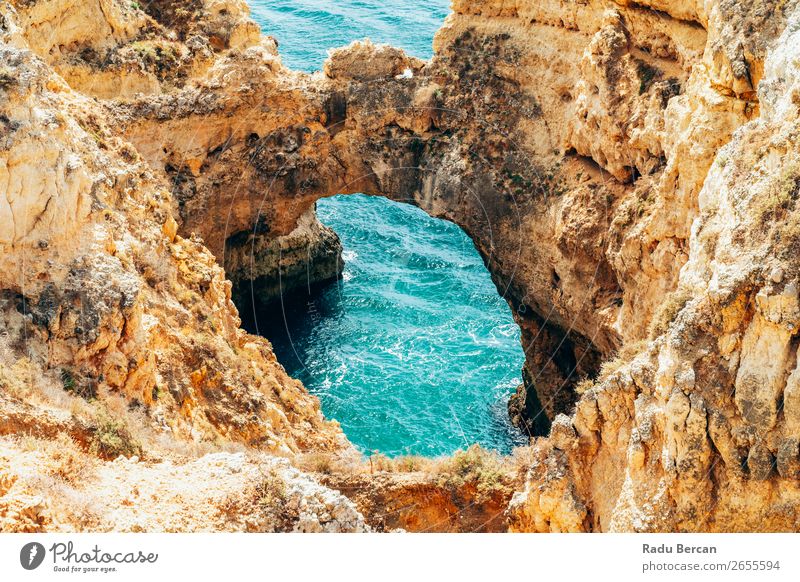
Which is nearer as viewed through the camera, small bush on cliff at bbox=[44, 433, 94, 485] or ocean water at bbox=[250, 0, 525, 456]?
small bush on cliff at bbox=[44, 433, 94, 485]

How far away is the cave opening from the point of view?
43.1 m

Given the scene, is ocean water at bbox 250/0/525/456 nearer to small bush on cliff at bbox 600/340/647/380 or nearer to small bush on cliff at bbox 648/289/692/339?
small bush on cliff at bbox 600/340/647/380

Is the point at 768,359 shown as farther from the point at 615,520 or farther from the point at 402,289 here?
the point at 402,289

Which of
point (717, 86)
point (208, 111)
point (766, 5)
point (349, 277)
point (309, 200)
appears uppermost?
point (766, 5)

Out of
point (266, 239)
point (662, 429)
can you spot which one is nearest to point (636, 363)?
point (662, 429)

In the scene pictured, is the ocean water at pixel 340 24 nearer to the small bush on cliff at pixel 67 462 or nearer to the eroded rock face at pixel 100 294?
the eroded rock face at pixel 100 294

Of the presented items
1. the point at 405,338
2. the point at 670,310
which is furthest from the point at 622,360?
the point at 405,338

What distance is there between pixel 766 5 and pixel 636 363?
1190cm

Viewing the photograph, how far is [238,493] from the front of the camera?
761 inches

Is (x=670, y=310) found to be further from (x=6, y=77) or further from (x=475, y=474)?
(x=6, y=77)
